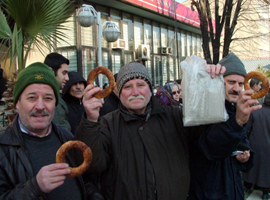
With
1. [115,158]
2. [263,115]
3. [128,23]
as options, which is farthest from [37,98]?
[128,23]

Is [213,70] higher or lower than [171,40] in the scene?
lower

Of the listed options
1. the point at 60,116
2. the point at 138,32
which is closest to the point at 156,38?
the point at 138,32

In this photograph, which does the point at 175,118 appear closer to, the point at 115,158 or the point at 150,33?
the point at 115,158

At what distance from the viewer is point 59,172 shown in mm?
1274

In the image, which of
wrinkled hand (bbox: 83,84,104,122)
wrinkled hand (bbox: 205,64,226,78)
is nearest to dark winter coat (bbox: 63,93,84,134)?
wrinkled hand (bbox: 83,84,104,122)

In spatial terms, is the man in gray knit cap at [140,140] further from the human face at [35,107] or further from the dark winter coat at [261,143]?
the dark winter coat at [261,143]

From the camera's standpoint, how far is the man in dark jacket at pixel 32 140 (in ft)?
4.66

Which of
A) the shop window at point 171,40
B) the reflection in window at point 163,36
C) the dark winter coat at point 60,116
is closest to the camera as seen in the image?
the dark winter coat at point 60,116

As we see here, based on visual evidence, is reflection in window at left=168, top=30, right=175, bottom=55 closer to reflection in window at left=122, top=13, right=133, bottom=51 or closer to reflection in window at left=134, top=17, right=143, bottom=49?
reflection in window at left=134, top=17, right=143, bottom=49

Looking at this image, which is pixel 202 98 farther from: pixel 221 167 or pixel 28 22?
pixel 28 22

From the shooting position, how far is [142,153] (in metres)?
1.70

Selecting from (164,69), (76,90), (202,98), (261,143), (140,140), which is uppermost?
(164,69)

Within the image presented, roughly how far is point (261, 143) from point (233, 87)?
2.77 meters

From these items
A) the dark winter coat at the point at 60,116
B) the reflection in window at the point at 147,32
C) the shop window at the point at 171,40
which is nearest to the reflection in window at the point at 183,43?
the shop window at the point at 171,40
